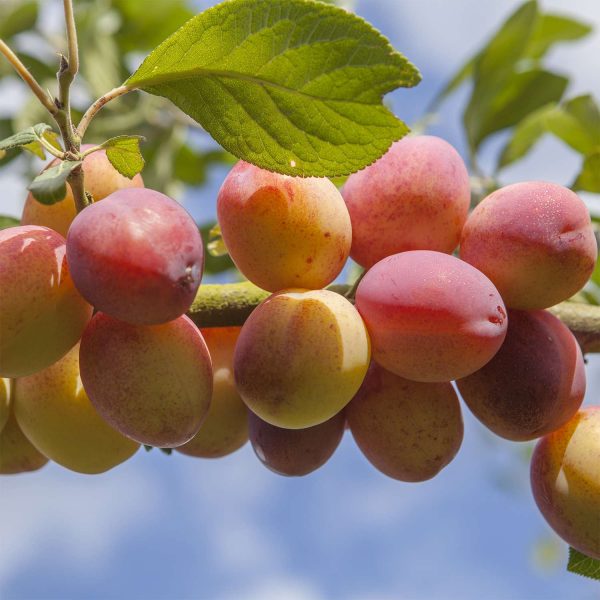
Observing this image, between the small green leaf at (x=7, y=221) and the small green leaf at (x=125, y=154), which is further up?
the small green leaf at (x=125, y=154)

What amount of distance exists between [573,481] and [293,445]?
16.7 inches

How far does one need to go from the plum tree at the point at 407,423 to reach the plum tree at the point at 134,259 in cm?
36

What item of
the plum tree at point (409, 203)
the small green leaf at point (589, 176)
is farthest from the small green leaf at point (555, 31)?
the plum tree at point (409, 203)

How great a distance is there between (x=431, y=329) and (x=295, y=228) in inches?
8.8

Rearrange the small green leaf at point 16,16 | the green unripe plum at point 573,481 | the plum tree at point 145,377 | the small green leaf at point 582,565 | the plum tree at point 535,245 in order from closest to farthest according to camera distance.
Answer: the plum tree at point 145,377
the plum tree at point 535,245
the green unripe plum at point 573,481
the small green leaf at point 582,565
the small green leaf at point 16,16

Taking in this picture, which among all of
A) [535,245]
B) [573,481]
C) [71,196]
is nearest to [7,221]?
[71,196]

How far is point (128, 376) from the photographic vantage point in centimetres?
101

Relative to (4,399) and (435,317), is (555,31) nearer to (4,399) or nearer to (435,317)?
(435,317)

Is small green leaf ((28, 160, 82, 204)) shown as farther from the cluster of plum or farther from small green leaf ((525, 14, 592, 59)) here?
small green leaf ((525, 14, 592, 59))

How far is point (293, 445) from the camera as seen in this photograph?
1208 mm

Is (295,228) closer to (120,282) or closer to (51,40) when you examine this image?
(120,282)

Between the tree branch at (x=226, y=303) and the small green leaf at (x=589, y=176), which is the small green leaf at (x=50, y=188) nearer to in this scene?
the tree branch at (x=226, y=303)

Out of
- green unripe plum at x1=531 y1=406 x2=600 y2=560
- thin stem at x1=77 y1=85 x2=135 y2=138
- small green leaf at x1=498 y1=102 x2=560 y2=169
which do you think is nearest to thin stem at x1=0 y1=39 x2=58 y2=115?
thin stem at x1=77 y1=85 x2=135 y2=138

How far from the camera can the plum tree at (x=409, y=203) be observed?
3.91ft
